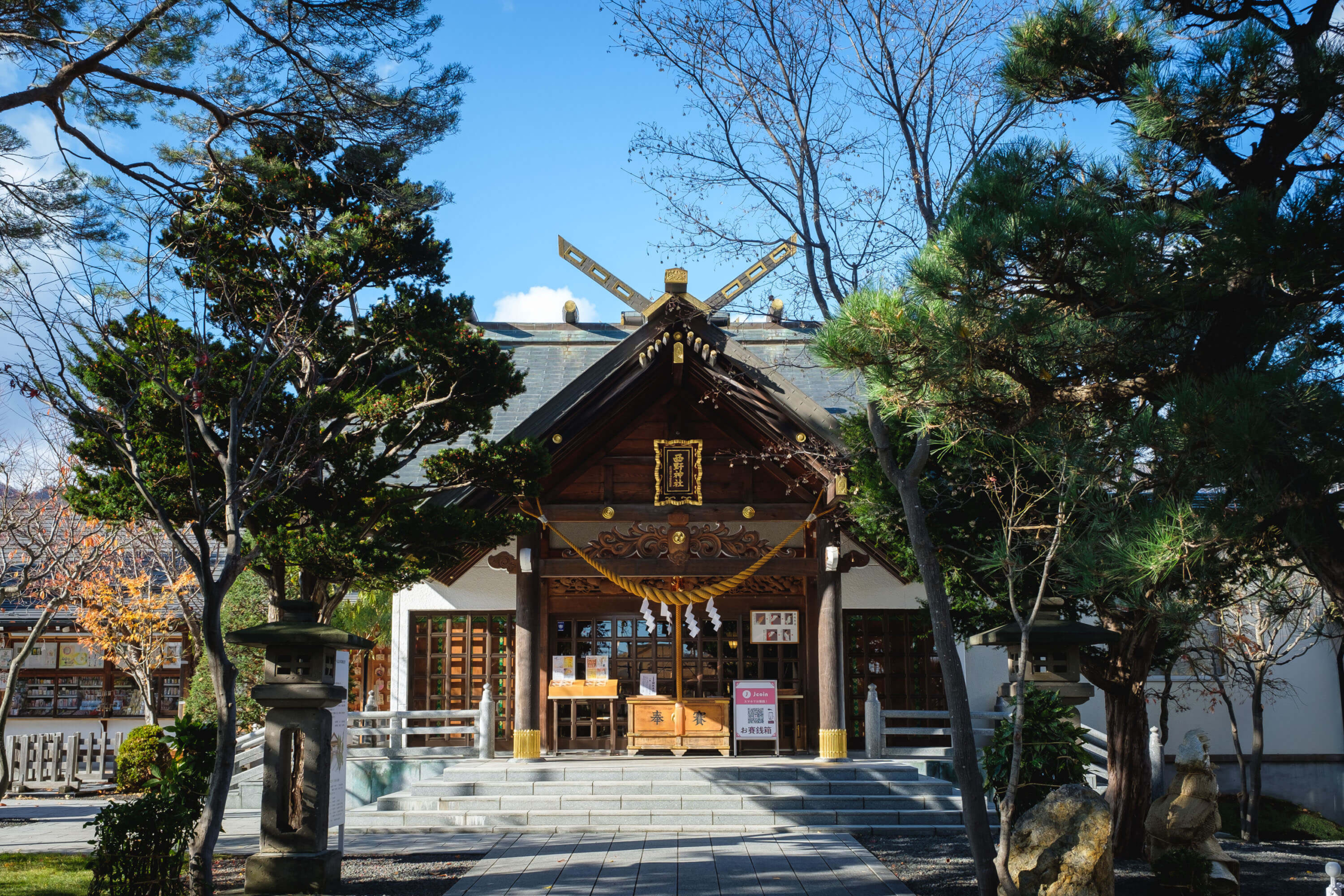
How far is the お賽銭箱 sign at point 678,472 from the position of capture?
14445mm

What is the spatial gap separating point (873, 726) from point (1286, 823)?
6.74 meters

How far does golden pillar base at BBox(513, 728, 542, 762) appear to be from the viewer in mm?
13203

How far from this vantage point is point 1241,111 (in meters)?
5.97

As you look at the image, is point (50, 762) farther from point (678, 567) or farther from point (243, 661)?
point (678, 567)

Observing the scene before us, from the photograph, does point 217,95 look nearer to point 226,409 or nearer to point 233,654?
point 226,409

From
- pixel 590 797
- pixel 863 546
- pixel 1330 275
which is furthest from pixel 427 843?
pixel 1330 275

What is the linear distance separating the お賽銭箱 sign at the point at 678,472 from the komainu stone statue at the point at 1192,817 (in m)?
7.45

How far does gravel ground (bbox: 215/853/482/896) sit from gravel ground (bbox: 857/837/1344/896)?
3940 millimetres

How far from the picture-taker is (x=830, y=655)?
44.3ft

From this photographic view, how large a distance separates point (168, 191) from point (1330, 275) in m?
8.33

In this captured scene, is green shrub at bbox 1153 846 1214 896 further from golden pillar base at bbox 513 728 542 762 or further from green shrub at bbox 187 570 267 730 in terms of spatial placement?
green shrub at bbox 187 570 267 730

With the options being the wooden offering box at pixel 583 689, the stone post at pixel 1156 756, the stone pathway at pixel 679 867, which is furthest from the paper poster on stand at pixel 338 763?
the stone post at pixel 1156 756

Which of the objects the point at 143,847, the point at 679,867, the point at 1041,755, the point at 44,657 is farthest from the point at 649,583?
the point at 44,657

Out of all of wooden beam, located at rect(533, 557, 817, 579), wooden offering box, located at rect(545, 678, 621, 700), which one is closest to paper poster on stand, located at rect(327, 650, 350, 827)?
wooden beam, located at rect(533, 557, 817, 579)
